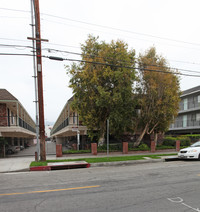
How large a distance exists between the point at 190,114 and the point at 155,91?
19420mm

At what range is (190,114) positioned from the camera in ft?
106

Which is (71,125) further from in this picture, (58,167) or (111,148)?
(58,167)

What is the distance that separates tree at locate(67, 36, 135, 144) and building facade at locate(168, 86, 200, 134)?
18740 millimetres

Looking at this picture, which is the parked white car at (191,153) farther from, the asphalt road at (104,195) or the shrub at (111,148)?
the shrub at (111,148)

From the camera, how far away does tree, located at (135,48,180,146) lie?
16844 mm

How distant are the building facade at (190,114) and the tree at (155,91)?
1478cm

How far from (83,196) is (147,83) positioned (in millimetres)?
13999

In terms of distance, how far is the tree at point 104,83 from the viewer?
15203 mm

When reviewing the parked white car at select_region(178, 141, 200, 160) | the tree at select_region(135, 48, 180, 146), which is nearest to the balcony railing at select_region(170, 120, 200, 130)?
the tree at select_region(135, 48, 180, 146)

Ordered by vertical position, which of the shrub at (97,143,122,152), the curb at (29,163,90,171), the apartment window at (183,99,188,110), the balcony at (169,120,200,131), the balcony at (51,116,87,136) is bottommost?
the shrub at (97,143,122,152)

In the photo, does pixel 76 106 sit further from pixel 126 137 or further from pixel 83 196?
Answer: pixel 83 196

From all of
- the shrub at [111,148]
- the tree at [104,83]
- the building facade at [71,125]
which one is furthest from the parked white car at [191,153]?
the building facade at [71,125]

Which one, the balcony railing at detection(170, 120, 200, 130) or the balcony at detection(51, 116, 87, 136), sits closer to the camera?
the balcony at detection(51, 116, 87, 136)

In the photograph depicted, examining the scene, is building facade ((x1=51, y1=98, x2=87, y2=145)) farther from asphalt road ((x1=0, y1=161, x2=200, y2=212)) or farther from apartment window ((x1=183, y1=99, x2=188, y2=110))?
apartment window ((x1=183, y1=99, x2=188, y2=110))
